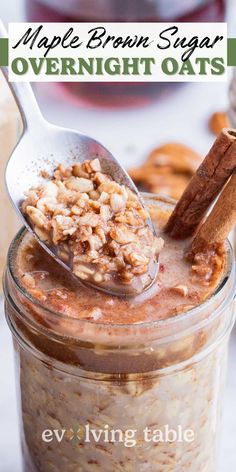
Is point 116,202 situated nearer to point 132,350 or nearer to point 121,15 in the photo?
point 132,350

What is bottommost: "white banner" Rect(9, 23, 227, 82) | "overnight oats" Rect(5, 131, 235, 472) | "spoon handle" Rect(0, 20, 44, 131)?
"white banner" Rect(9, 23, 227, 82)

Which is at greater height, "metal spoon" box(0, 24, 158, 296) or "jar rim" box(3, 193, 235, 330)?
"metal spoon" box(0, 24, 158, 296)

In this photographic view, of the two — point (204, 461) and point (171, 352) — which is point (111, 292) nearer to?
point (171, 352)

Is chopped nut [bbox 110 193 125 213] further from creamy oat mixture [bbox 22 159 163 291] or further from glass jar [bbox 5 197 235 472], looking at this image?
glass jar [bbox 5 197 235 472]

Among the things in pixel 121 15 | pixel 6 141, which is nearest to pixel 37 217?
pixel 6 141

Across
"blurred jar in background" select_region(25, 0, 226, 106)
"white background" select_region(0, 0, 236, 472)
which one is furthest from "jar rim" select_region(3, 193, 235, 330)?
"blurred jar in background" select_region(25, 0, 226, 106)

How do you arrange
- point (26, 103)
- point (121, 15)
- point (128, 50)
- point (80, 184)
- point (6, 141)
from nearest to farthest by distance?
point (80, 184) → point (26, 103) → point (6, 141) → point (121, 15) → point (128, 50)

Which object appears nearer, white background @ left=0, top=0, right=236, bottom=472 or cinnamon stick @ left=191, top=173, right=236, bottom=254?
cinnamon stick @ left=191, top=173, right=236, bottom=254

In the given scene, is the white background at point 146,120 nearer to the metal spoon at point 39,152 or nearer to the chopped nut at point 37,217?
the metal spoon at point 39,152

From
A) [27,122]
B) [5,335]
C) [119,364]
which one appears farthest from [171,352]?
[5,335]
